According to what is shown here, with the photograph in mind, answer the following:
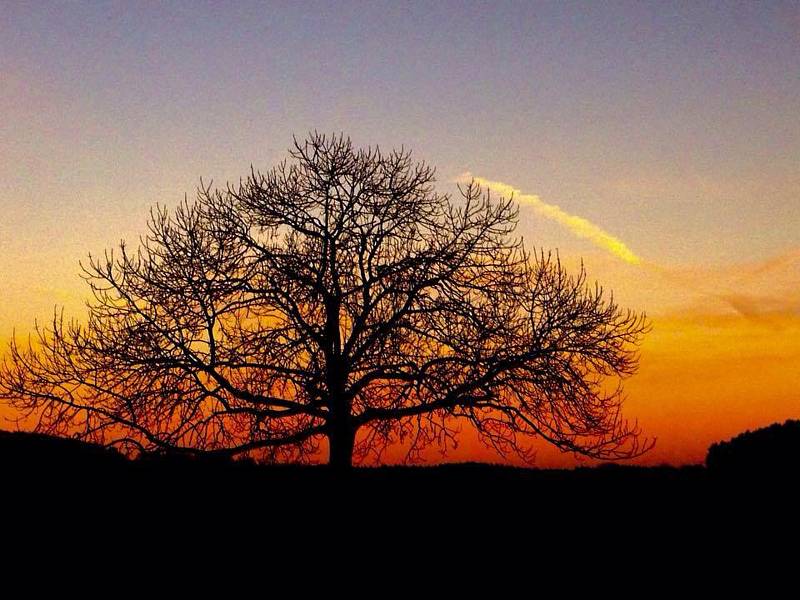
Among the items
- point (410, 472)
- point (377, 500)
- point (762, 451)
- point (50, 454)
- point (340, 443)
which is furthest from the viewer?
point (340, 443)

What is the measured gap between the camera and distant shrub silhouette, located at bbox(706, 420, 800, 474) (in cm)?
1275

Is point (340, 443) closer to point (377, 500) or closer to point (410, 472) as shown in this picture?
point (410, 472)

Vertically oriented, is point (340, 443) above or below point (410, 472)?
above

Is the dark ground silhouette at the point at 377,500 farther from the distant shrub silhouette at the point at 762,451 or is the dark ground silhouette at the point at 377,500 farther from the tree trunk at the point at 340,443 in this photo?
the tree trunk at the point at 340,443

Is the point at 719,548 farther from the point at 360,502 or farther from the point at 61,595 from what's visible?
the point at 61,595

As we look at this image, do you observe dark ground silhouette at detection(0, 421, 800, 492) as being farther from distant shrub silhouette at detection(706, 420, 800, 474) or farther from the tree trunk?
the tree trunk

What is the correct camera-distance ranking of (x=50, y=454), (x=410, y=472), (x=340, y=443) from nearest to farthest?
(x=50, y=454), (x=410, y=472), (x=340, y=443)

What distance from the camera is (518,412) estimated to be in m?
18.4

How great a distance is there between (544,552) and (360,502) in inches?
122

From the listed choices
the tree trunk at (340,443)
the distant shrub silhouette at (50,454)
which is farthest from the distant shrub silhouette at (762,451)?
the distant shrub silhouette at (50,454)

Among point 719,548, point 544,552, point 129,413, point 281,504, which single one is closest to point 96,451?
point 129,413

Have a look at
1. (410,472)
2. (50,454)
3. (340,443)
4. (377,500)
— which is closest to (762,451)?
(410,472)

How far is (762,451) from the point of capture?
1324cm

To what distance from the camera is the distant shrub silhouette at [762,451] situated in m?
12.7
